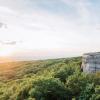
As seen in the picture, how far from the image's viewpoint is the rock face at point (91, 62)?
9000 cm

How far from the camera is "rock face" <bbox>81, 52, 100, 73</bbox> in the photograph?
90000 mm

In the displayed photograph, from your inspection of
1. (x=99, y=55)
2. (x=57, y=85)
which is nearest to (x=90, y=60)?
(x=99, y=55)

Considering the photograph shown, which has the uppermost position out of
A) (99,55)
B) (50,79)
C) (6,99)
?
(99,55)

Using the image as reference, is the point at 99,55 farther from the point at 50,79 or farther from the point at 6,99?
the point at 6,99

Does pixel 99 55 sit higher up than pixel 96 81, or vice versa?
pixel 99 55

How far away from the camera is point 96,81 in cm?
7794

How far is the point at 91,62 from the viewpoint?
300 feet

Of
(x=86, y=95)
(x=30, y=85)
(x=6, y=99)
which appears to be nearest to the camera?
(x=86, y=95)

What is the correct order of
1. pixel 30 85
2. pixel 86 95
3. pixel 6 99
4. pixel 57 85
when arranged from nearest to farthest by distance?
pixel 86 95 → pixel 57 85 → pixel 30 85 → pixel 6 99

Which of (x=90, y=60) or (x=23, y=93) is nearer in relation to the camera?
(x=23, y=93)

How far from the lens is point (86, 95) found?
233 feet

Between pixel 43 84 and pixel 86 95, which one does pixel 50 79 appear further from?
pixel 86 95

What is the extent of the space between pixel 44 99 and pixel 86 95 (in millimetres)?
9203

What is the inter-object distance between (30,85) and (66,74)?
13.8 metres
